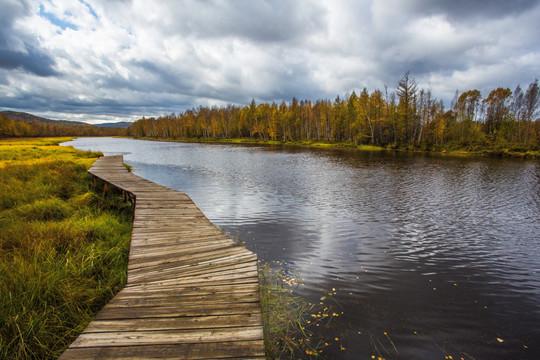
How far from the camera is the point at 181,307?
11.5ft

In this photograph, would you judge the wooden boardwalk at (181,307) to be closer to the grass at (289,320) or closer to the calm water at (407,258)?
the grass at (289,320)

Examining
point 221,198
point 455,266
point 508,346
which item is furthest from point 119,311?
point 221,198

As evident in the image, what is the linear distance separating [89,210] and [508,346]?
40.7 ft

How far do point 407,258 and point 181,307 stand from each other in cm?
737

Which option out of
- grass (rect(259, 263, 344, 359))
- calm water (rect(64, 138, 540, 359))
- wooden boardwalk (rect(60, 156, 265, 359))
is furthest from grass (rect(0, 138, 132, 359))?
calm water (rect(64, 138, 540, 359))

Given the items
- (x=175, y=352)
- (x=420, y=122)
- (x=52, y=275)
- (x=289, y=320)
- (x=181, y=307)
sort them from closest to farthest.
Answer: (x=175, y=352)
(x=181, y=307)
(x=52, y=275)
(x=289, y=320)
(x=420, y=122)

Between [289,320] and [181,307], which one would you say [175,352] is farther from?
[289,320]

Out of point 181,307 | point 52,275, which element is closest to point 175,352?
point 181,307

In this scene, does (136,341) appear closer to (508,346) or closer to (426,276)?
(508,346)

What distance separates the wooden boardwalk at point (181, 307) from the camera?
2.71m

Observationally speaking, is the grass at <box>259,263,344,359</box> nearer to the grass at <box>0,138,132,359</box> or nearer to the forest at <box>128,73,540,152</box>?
the grass at <box>0,138,132,359</box>

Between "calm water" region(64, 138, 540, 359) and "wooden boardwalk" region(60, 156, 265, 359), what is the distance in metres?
2.10

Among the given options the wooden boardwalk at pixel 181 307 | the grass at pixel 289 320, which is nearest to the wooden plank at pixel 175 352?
the wooden boardwalk at pixel 181 307

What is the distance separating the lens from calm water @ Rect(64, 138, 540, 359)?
4836 mm
